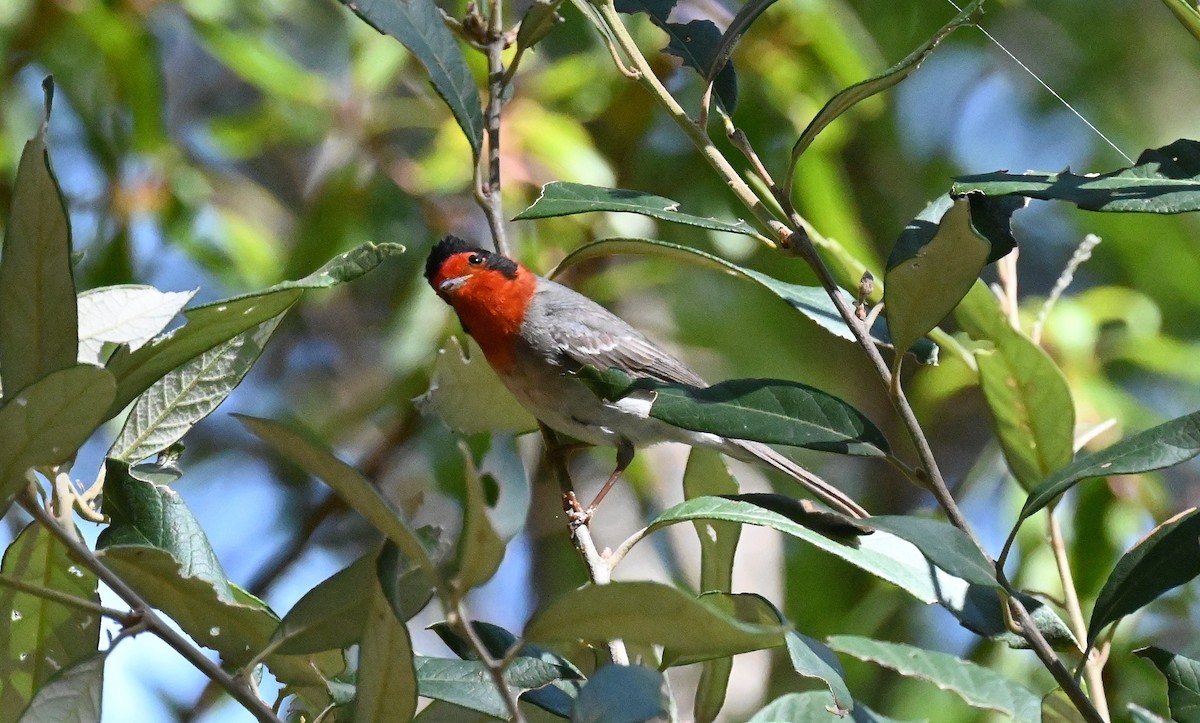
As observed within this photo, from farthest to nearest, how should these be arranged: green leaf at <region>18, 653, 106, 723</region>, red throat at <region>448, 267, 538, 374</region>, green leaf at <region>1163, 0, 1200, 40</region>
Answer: red throat at <region>448, 267, 538, 374</region> < green leaf at <region>1163, 0, 1200, 40</region> < green leaf at <region>18, 653, 106, 723</region>

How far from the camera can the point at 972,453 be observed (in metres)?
6.62

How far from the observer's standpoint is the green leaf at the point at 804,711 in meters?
1.60

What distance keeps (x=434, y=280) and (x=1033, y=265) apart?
454 centimetres

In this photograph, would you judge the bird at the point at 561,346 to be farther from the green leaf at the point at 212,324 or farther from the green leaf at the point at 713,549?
the green leaf at the point at 212,324

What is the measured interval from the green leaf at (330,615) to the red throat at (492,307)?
193cm

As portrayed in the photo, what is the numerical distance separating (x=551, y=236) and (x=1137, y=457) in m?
2.81

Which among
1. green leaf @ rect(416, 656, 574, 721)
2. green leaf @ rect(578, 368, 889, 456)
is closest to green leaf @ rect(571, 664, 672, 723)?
green leaf @ rect(416, 656, 574, 721)

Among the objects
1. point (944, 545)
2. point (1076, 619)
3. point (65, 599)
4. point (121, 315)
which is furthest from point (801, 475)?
point (65, 599)

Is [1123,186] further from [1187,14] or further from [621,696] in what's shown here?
[621,696]

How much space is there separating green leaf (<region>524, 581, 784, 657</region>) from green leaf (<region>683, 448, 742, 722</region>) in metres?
0.61

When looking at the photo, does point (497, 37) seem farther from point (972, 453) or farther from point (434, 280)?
Answer: point (972, 453)

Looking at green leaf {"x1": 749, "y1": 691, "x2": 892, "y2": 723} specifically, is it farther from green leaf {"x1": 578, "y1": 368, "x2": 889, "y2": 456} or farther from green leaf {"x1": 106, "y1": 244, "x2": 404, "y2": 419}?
green leaf {"x1": 106, "y1": 244, "x2": 404, "y2": 419}

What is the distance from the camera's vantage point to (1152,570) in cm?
133

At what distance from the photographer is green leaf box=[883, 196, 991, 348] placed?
1270 millimetres
